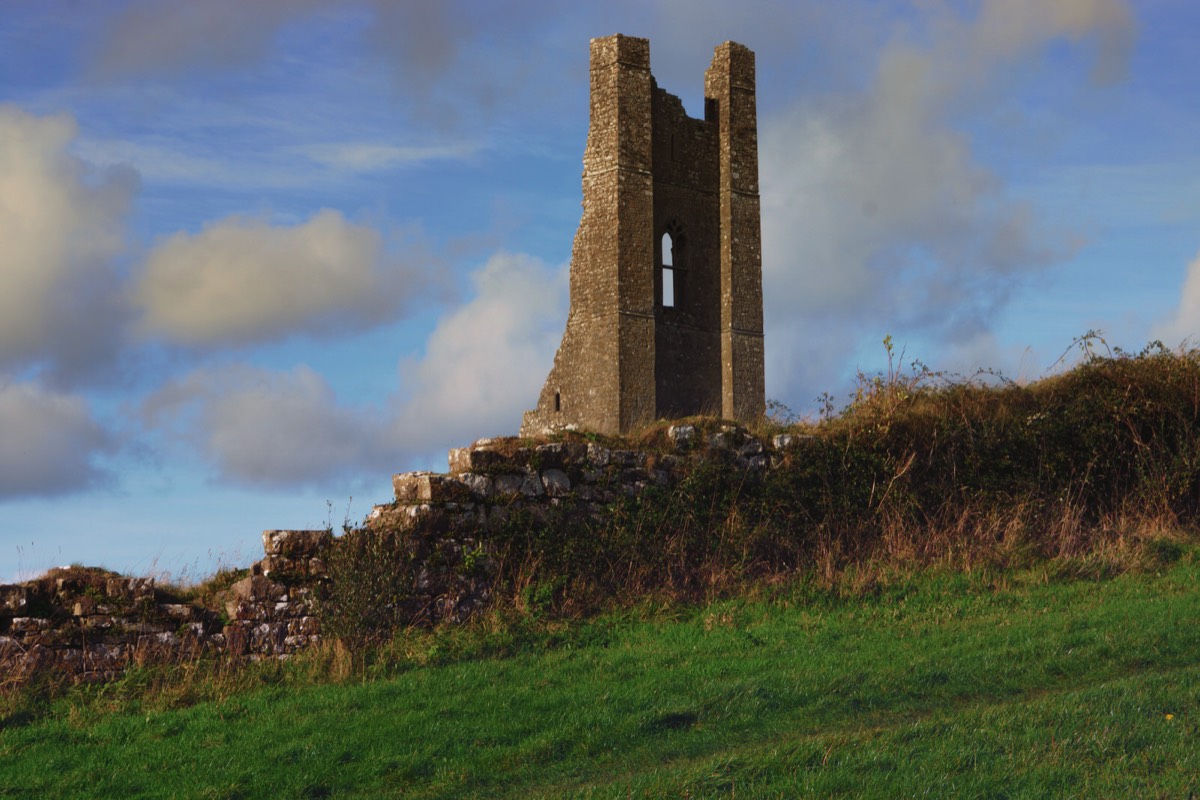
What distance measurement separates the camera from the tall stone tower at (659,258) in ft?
85.9

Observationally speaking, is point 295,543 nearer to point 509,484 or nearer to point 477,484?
point 477,484

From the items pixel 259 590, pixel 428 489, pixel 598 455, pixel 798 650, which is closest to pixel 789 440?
pixel 598 455

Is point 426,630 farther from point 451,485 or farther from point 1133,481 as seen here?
point 1133,481

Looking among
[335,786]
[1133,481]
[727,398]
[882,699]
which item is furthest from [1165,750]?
[727,398]

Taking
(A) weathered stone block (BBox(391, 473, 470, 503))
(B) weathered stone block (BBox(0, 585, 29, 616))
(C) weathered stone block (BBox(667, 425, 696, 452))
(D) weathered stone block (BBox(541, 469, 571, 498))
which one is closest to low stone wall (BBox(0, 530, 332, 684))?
(B) weathered stone block (BBox(0, 585, 29, 616))

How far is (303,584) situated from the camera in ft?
40.4

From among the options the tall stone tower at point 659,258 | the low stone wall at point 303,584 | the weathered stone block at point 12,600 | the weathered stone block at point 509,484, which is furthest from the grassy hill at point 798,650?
the tall stone tower at point 659,258

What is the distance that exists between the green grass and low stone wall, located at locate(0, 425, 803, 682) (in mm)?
770

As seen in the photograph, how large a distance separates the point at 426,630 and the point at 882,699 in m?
4.80

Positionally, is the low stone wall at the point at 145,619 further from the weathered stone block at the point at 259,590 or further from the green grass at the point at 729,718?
the green grass at the point at 729,718

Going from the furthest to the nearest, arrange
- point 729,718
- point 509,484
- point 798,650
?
1. point 509,484
2. point 798,650
3. point 729,718

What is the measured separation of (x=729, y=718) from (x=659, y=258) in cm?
1901

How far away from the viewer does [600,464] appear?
1388cm

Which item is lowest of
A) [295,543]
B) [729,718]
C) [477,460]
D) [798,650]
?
[729,718]
